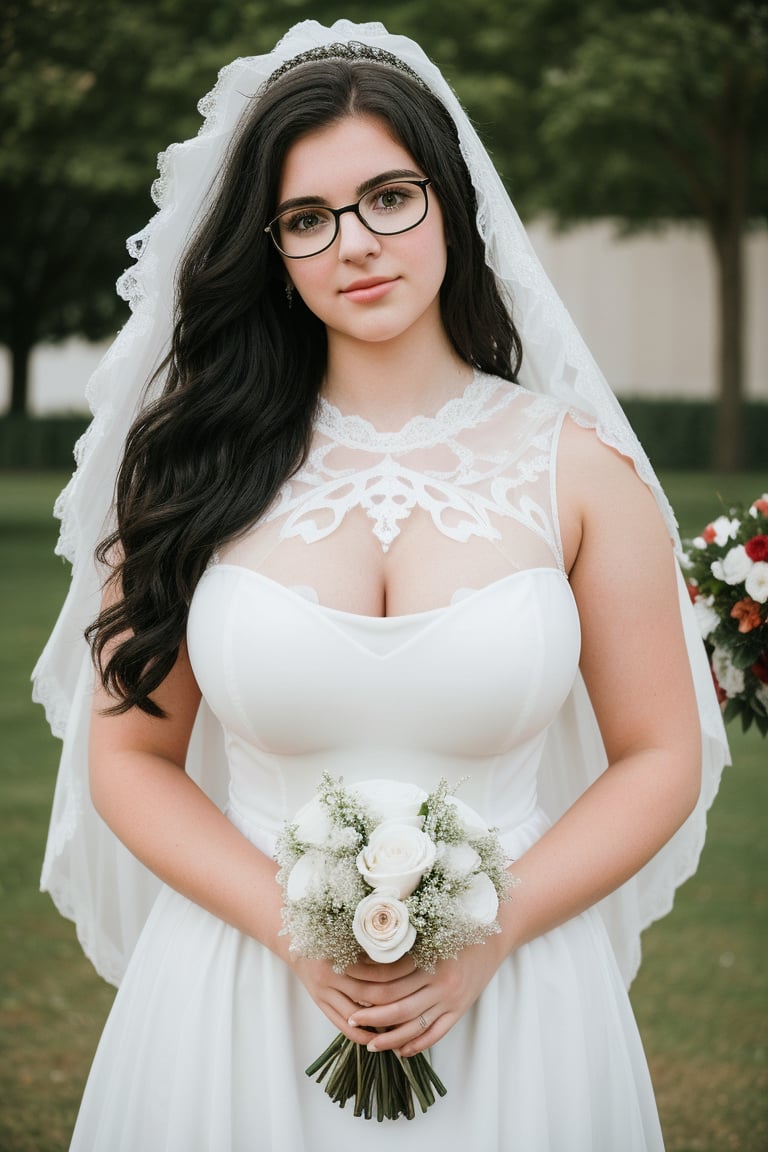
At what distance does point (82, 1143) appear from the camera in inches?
108

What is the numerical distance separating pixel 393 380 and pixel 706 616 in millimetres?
1048

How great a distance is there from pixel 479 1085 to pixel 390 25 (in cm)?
1655

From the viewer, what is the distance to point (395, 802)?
2.21 m

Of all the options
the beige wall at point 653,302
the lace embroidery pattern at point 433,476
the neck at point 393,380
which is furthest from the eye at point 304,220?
the beige wall at point 653,302

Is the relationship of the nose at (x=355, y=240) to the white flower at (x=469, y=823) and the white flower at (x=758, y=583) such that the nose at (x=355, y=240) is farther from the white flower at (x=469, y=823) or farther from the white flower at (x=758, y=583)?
the white flower at (x=758, y=583)

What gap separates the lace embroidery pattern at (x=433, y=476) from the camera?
2.65 metres

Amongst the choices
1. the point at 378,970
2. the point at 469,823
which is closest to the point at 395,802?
the point at 469,823

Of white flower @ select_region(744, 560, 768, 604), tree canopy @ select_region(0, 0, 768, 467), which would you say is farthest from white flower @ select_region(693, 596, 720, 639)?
tree canopy @ select_region(0, 0, 768, 467)

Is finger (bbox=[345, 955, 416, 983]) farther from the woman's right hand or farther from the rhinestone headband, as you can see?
the rhinestone headband

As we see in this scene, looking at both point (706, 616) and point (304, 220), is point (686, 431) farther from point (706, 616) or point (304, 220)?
point (304, 220)

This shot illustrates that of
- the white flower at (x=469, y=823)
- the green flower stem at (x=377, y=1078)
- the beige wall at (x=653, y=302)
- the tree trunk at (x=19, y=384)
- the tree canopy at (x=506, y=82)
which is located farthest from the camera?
the beige wall at (x=653, y=302)

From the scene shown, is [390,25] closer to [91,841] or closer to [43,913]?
[43,913]

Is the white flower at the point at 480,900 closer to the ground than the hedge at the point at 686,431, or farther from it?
closer to the ground

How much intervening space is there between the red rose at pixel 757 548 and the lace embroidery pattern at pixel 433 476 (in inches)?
31.1
